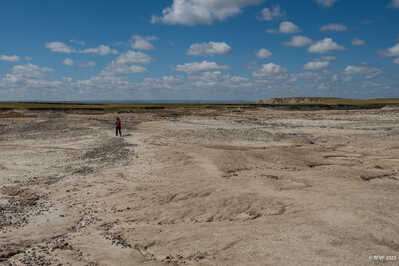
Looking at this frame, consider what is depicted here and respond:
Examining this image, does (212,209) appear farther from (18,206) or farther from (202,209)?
(18,206)

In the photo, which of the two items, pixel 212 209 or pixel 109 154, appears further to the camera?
pixel 109 154

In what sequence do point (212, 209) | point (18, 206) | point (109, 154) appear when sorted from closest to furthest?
1. point (212, 209)
2. point (18, 206)
3. point (109, 154)

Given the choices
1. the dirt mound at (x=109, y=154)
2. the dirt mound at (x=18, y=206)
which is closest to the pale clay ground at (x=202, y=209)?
the dirt mound at (x=18, y=206)

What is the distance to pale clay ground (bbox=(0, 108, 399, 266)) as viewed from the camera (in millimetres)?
8328

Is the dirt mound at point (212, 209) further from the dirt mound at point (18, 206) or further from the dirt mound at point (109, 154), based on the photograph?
the dirt mound at point (109, 154)

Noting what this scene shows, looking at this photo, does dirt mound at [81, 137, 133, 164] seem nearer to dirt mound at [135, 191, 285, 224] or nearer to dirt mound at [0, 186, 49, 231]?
dirt mound at [0, 186, 49, 231]

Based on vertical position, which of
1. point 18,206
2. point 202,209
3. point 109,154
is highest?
point 109,154

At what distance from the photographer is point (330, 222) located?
9.34 meters

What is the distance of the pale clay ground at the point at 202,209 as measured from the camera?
8328 millimetres

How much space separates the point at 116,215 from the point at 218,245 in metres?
5.10

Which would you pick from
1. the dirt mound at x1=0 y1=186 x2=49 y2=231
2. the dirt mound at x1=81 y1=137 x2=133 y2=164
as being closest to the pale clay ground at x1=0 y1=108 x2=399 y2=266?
the dirt mound at x1=0 y1=186 x2=49 y2=231

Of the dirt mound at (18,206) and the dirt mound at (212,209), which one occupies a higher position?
the dirt mound at (212,209)

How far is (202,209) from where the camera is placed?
39.0 feet

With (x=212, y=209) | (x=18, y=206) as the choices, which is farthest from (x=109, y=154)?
(x=212, y=209)
